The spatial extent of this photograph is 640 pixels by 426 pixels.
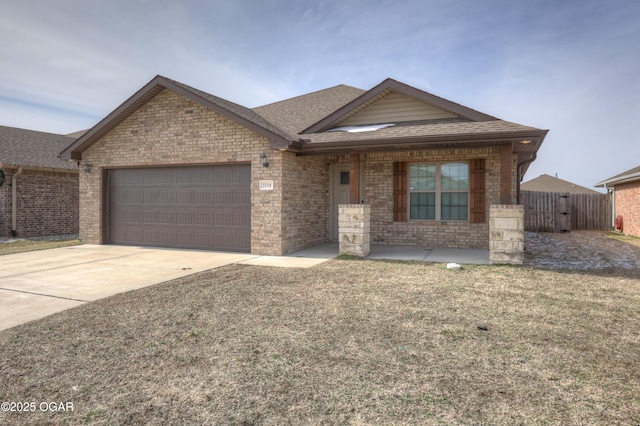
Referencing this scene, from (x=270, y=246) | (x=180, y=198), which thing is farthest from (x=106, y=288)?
(x=180, y=198)

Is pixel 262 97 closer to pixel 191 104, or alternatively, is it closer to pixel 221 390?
pixel 191 104

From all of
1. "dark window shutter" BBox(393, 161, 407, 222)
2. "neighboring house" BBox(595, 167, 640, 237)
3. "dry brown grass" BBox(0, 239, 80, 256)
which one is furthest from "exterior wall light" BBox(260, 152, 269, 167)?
"neighboring house" BBox(595, 167, 640, 237)

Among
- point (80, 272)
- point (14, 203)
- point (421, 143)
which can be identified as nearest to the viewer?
point (80, 272)

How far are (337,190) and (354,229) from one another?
9.55 feet

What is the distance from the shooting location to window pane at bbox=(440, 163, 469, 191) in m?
10.3

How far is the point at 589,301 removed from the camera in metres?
5.20

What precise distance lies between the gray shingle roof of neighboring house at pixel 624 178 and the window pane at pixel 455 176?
30.3 feet

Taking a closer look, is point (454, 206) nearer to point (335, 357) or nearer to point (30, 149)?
point (335, 357)

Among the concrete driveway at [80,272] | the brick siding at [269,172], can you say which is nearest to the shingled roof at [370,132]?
the brick siding at [269,172]

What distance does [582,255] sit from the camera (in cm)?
962

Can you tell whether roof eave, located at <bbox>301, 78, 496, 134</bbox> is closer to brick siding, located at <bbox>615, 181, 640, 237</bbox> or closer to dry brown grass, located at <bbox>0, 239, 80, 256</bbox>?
dry brown grass, located at <bbox>0, 239, 80, 256</bbox>

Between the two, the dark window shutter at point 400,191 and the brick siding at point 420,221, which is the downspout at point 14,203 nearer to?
the brick siding at point 420,221

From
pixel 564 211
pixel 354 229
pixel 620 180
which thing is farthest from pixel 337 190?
pixel 620 180

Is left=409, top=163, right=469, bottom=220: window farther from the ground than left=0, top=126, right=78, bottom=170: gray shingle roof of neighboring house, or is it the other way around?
left=0, top=126, right=78, bottom=170: gray shingle roof of neighboring house
